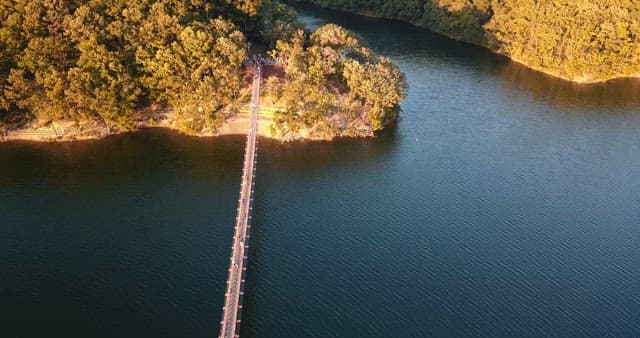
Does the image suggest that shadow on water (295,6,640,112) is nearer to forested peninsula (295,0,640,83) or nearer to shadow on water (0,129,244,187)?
forested peninsula (295,0,640,83)

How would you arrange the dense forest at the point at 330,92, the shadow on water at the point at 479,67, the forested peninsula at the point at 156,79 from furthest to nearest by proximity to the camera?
1. the shadow on water at the point at 479,67
2. the dense forest at the point at 330,92
3. the forested peninsula at the point at 156,79

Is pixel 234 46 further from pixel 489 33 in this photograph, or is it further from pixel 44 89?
pixel 489 33

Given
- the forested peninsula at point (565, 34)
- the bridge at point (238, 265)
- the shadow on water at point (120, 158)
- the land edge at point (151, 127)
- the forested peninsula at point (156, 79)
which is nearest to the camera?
the bridge at point (238, 265)

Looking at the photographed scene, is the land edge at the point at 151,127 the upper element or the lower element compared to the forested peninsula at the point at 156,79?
lower

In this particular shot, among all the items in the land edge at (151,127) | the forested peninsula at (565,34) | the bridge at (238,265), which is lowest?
the bridge at (238,265)

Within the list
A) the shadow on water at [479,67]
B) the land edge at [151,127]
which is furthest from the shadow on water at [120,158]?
the shadow on water at [479,67]

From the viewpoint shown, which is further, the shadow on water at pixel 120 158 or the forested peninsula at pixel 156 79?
the forested peninsula at pixel 156 79

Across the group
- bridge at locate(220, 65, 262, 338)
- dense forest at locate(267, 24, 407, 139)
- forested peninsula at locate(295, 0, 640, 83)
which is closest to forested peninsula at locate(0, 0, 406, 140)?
dense forest at locate(267, 24, 407, 139)

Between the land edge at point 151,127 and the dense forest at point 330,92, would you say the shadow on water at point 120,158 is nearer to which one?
the land edge at point 151,127

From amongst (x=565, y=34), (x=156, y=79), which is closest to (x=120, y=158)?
(x=156, y=79)
